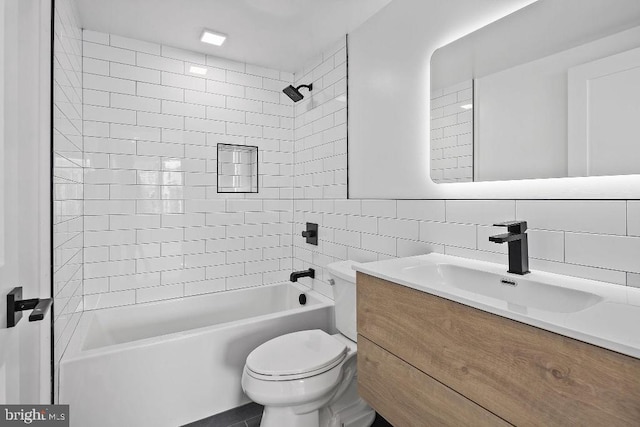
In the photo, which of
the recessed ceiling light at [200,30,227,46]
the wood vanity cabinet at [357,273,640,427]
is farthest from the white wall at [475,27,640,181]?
the recessed ceiling light at [200,30,227,46]

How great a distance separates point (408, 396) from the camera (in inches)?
45.1

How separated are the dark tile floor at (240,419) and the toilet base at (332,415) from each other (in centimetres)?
10

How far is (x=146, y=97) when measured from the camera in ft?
7.95

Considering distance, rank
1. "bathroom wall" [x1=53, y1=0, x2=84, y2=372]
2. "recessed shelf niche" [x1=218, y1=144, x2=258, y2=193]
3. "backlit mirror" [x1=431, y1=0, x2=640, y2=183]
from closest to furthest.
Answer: "backlit mirror" [x1=431, y1=0, x2=640, y2=183] → "bathroom wall" [x1=53, y1=0, x2=84, y2=372] → "recessed shelf niche" [x1=218, y1=144, x2=258, y2=193]

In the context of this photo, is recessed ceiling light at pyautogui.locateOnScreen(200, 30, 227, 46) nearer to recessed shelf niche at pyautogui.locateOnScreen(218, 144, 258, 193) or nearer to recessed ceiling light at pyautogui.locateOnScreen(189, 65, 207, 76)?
recessed ceiling light at pyautogui.locateOnScreen(189, 65, 207, 76)

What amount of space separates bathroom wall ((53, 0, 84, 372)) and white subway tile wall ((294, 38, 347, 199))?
1.61m

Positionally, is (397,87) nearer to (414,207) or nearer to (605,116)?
(414,207)

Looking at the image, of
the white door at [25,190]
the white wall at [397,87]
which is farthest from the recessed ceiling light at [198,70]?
the white door at [25,190]

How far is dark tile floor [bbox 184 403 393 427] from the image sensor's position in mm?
1871

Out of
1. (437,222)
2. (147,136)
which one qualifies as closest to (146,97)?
(147,136)

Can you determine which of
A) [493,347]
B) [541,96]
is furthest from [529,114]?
[493,347]

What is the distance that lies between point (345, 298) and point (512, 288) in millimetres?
911

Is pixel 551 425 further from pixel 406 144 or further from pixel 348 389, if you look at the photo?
pixel 406 144

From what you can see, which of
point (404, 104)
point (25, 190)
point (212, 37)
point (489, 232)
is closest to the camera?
point (25, 190)
